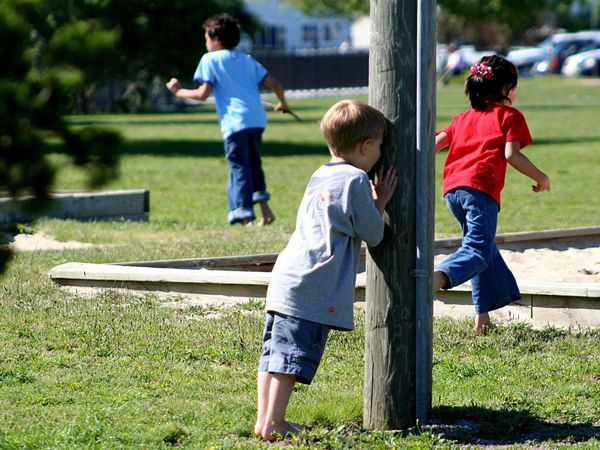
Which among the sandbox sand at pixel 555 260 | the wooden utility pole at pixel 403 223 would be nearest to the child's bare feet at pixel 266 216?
the sandbox sand at pixel 555 260

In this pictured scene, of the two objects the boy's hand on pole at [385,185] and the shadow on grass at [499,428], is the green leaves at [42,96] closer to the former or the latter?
the boy's hand on pole at [385,185]

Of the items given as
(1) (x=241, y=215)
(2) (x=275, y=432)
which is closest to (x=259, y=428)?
(2) (x=275, y=432)

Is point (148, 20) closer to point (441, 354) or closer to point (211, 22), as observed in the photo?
point (211, 22)

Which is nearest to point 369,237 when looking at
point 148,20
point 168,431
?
point 168,431

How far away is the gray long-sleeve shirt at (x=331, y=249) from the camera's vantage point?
178 inches

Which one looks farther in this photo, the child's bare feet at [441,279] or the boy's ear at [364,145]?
the child's bare feet at [441,279]

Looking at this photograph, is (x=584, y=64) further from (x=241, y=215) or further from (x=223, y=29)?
(x=241, y=215)

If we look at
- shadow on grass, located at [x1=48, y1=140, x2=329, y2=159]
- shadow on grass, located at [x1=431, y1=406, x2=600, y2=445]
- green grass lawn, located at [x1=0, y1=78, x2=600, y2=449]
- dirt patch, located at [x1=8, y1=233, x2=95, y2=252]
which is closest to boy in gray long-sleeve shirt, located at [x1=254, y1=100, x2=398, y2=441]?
green grass lawn, located at [x1=0, y1=78, x2=600, y2=449]

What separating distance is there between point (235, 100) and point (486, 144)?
4.79 m

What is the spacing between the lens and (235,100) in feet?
35.2

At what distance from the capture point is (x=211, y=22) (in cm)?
1072

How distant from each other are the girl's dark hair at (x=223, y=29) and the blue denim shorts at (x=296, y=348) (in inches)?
254

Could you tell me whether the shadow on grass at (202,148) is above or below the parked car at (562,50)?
above

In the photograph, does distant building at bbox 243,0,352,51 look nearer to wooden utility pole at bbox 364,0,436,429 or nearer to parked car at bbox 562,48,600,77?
parked car at bbox 562,48,600,77
